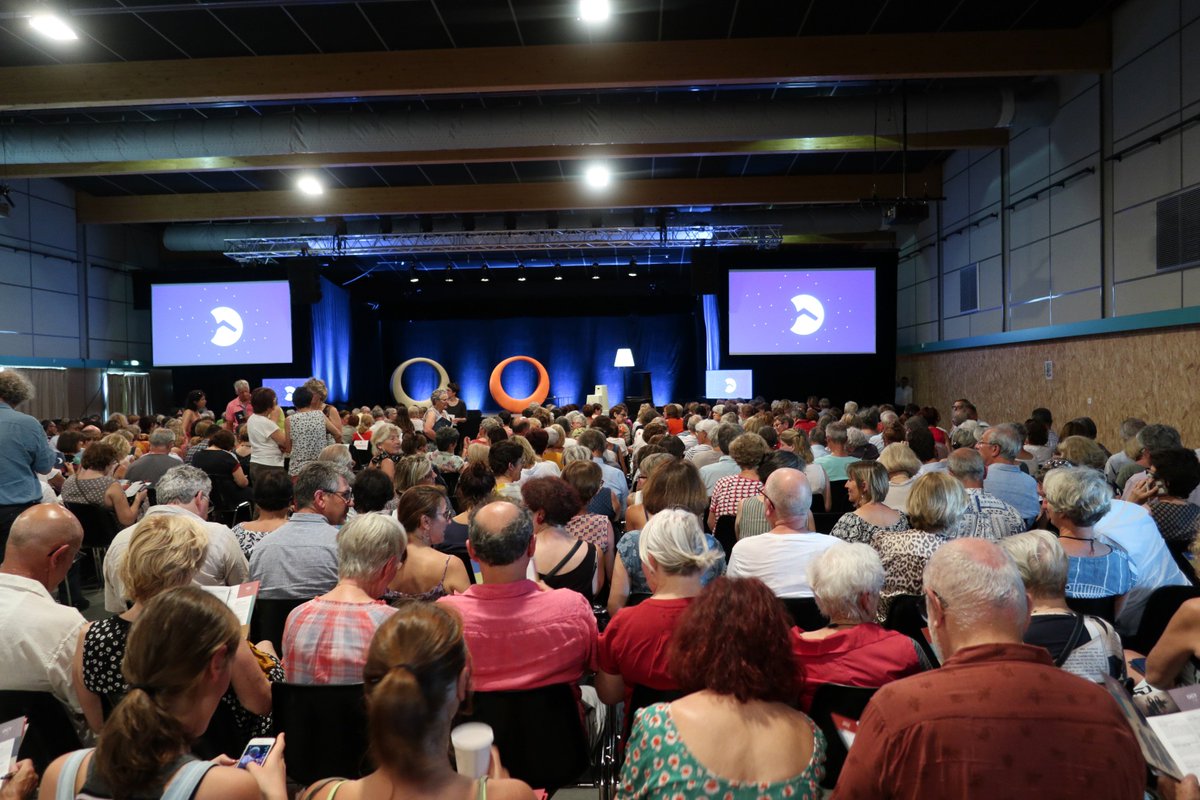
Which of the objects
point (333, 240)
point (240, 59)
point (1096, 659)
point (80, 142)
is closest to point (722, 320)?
point (333, 240)

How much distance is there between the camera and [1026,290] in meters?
11.2

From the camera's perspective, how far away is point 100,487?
19.0ft

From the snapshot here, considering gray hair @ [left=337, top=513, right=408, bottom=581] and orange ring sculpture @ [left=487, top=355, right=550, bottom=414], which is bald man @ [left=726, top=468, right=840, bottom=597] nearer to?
gray hair @ [left=337, top=513, right=408, bottom=581]

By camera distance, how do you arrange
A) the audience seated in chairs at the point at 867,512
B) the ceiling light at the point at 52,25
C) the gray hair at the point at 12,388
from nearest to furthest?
the audience seated in chairs at the point at 867,512, the gray hair at the point at 12,388, the ceiling light at the point at 52,25

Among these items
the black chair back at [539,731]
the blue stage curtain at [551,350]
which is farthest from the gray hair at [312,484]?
the blue stage curtain at [551,350]

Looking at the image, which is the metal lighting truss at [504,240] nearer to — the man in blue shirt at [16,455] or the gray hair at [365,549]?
the man in blue shirt at [16,455]

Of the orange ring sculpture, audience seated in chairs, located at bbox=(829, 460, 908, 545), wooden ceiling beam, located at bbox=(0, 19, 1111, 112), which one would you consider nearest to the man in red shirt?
audience seated in chairs, located at bbox=(829, 460, 908, 545)

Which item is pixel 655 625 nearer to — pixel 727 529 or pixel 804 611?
pixel 804 611

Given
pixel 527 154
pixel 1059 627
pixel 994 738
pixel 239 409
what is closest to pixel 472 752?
pixel 994 738

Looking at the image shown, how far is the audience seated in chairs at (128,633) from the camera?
2.11m

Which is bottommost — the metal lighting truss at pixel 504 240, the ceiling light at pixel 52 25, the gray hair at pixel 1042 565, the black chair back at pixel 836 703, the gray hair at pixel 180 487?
the black chair back at pixel 836 703

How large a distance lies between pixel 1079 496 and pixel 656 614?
69.2 inches

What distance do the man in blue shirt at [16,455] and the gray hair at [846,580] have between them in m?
4.16

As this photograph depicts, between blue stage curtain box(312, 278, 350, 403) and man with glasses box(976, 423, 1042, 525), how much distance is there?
14.2 m
